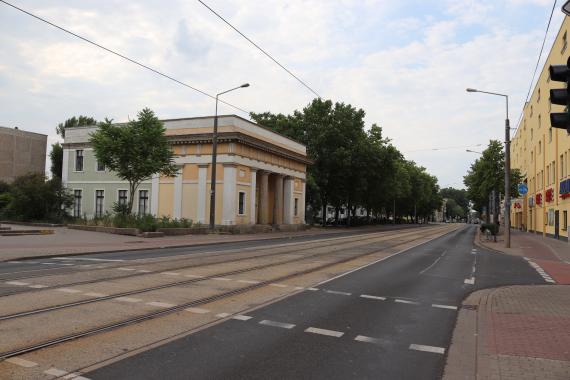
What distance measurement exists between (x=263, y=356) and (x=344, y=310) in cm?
303

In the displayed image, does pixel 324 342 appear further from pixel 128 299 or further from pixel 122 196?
pixel 122 196

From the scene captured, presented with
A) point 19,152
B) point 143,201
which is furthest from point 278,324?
point 19,152

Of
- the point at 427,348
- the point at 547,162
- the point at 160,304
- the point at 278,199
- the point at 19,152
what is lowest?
the point at 427,348

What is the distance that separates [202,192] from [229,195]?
252 cm

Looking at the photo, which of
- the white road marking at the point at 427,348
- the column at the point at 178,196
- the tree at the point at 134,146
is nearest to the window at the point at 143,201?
the column at the point at 178,196

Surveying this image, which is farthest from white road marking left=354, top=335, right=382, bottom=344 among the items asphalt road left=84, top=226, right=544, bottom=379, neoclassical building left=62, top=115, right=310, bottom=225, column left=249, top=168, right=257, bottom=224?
column left=249, top=168, right=257, bottom=224

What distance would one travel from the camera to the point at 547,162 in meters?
41.6

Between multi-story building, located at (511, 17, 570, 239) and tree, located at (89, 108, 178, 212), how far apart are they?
2688 centimetres

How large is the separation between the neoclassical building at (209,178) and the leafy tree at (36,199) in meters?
6.86

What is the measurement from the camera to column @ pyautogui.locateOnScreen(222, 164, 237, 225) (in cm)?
3659

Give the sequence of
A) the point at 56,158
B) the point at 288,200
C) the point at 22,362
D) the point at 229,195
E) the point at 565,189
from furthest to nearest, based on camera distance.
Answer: the point at 56,158 < the point at 288,200 < the point at 229,195 < the point at 565,189 < the point at 22,362

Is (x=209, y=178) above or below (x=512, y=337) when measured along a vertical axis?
above

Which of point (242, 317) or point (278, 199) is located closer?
A: point (242, 317)

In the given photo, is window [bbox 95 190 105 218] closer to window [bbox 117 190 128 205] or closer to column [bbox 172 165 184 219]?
window [bbox 117 190 128 205]
